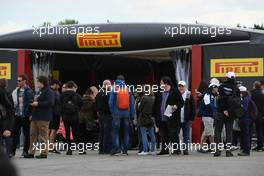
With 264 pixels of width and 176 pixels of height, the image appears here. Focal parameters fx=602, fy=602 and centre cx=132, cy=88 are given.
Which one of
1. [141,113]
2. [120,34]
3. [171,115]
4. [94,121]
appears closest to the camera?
[171,115]

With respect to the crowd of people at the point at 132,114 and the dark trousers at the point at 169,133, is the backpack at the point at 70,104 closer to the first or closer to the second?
the crowd of people at the point at 132,114

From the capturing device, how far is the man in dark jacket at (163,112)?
12.2 metres

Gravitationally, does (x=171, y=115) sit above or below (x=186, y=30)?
below

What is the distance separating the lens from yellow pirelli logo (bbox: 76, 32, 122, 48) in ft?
56.2

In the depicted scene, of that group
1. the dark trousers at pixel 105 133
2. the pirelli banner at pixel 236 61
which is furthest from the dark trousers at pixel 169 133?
the pirelli banner at pixel 236 61

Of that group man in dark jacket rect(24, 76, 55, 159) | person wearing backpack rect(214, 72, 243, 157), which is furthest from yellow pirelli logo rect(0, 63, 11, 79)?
person wearing backpack rect(214, 72, 243, 157)

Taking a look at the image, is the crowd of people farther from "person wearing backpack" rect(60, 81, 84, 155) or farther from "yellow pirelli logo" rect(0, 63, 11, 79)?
"yellow pirelli logo" rect(0, 63, 11, 79)

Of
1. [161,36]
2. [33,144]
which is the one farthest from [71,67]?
[33,144]

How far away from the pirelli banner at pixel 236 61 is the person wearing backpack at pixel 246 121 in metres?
2.05

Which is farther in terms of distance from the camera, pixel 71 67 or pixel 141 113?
pixel 71 67

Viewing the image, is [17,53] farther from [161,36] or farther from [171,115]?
[171,115]

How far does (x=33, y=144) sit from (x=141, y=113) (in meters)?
2.68

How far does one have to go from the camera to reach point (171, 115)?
12.2 m

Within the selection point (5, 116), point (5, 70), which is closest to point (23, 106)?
point (5, 116)
